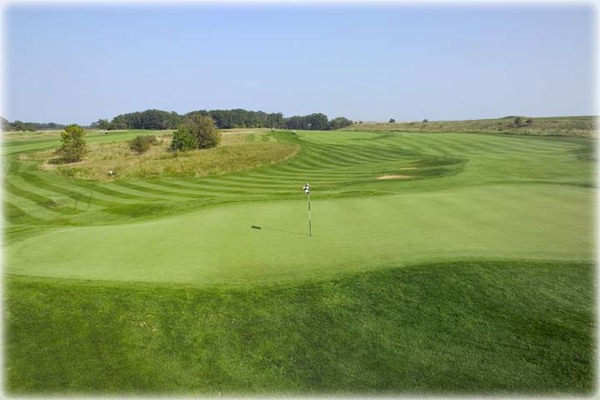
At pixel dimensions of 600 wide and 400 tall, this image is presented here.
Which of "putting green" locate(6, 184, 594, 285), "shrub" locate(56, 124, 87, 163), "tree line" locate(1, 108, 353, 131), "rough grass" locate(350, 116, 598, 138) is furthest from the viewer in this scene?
"tree line" locate(1, 108, 353, 131)

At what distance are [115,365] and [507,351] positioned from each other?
6701 millimetres

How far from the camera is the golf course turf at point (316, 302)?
675cm

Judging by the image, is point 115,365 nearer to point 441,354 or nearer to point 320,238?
point 441,354

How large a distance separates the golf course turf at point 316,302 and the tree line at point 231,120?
116 m

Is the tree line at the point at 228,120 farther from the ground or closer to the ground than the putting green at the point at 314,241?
farther from the ground

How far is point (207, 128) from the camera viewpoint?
5578cm

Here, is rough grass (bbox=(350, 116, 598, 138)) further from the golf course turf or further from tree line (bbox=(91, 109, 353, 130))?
tree line (bbox=(91, 109, 353, 130))

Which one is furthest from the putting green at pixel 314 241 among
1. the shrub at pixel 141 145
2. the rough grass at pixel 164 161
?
the shrub at pixel 141 145

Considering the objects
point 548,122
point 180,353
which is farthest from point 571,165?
point 548,122

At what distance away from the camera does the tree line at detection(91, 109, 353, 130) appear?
139m

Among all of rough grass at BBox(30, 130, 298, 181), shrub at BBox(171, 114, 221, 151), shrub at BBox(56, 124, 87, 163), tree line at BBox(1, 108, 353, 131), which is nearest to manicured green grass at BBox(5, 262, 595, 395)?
rough grass at BBox(30, 130, 298, 181)

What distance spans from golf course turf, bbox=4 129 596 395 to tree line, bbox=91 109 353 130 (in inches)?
4556

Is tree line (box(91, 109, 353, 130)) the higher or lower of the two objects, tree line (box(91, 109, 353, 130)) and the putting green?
the higher

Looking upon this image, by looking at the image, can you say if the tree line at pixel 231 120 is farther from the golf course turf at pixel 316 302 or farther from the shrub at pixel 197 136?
the golf course turf at pixel 316 302
